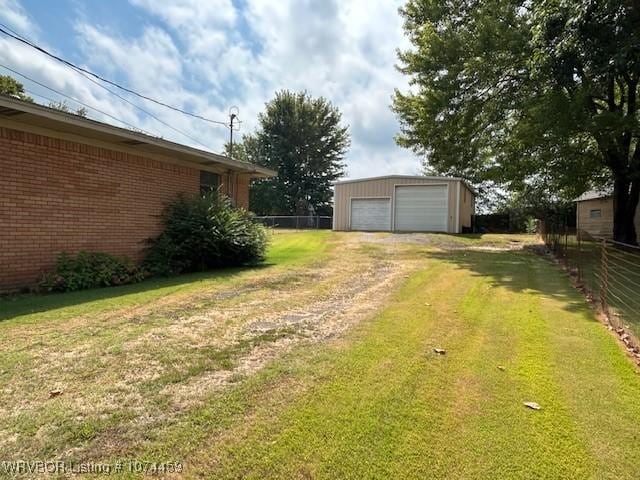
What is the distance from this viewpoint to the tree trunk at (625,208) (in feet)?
49.1

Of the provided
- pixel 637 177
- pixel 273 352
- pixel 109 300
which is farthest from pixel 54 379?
pixel 637 177

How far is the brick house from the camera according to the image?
252 inches

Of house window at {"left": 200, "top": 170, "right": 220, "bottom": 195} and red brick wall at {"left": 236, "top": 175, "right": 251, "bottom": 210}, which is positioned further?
red brick wall at {"left": 236, "top": 175, "right": 251, "bottom": 210}

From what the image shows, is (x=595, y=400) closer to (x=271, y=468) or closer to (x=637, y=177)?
(x=271, y=468)

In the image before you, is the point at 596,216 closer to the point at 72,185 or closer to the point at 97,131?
the point at 97,131

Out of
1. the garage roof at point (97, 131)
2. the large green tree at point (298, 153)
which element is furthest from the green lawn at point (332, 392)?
the large green tree at point (298, 153)

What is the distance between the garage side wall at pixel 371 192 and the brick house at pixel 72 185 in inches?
529

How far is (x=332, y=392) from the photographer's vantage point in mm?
2887

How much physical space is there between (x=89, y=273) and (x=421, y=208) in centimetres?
1677

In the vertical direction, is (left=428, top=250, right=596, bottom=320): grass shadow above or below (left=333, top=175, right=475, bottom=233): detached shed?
below

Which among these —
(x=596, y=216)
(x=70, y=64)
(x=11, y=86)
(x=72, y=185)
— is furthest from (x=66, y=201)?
(x=596, y=216)

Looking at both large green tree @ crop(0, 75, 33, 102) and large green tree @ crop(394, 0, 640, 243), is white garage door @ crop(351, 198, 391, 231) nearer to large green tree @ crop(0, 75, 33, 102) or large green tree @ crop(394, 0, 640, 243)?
large green tree @ crop(394, 0, 640, 243)

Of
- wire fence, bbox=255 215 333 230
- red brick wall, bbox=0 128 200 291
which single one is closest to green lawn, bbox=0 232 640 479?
red brick wall, bbox=0 128 200 291

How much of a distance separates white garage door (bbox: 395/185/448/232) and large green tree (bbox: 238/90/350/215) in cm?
1780
